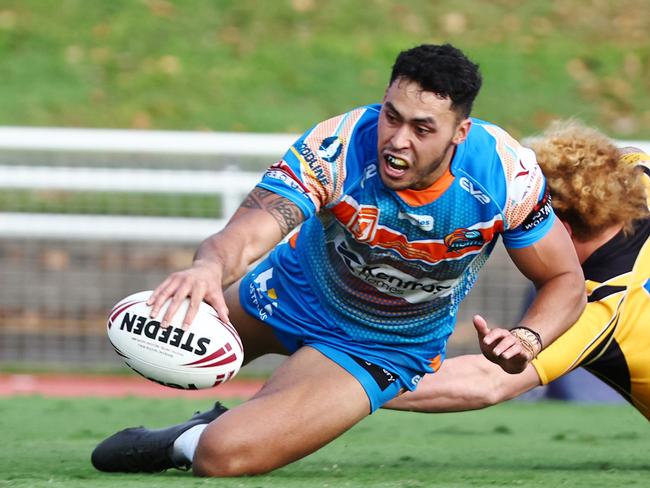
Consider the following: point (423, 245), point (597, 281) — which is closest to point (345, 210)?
point (423, 245)

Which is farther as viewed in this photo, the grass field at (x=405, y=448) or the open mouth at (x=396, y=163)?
the grass field at (x=405, y=448)

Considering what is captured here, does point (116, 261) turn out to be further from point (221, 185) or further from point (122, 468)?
point (122, 468)

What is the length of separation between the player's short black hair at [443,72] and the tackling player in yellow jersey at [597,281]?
1028mm

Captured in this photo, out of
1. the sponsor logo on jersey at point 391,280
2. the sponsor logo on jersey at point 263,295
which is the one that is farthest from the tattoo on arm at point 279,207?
the sponsor logo on jersey at point 263,295

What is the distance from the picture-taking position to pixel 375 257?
4.97 meters

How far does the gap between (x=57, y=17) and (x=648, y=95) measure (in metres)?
6.98

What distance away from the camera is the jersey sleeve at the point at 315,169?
4613 millimetres

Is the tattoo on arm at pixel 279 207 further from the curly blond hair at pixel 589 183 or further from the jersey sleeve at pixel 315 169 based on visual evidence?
the curly blond hair at pixel 589 183

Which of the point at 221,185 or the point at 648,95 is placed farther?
the point at 648,95

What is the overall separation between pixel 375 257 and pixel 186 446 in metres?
1.03

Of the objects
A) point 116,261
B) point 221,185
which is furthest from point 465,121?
point 116,261

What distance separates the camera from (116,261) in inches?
377

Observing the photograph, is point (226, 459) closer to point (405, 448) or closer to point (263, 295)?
point (263, 295)

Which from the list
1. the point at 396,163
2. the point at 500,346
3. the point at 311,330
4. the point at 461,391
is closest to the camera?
the point at 500,346
